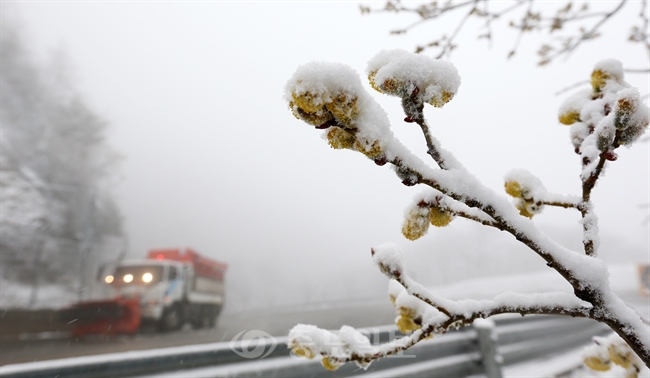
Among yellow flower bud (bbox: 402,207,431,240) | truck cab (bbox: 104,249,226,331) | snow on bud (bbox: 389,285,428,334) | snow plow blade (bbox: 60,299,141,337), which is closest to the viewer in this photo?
yellow flower bud (bbox: 402,207,431,240)

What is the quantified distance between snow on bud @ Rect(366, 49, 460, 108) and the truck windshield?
11.3 metres

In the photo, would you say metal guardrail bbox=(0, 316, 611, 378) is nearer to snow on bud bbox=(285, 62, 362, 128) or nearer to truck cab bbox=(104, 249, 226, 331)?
snow on bud bbox=(285, 62, 362, 128)

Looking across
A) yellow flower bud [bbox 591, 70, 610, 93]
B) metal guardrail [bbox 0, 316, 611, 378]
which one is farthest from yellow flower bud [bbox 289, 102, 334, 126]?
metal guardrail [bbox 0, 316, 611, 378]

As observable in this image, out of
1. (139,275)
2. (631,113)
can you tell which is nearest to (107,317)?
(139,275)

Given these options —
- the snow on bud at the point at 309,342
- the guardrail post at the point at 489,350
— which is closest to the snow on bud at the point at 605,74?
the snow on bud at the point at 309,342

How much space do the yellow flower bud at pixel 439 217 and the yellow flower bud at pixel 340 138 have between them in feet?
0.94

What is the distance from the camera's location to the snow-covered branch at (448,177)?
0.51 meters

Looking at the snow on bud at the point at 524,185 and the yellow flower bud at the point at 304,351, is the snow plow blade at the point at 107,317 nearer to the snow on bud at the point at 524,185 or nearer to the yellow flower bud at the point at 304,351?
the yellow flower bud at the point at 304,351

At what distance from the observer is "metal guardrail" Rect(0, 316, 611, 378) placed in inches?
77.0

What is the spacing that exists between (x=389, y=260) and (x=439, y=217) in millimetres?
155

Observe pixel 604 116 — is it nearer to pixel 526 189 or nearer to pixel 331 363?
pixel 526 189

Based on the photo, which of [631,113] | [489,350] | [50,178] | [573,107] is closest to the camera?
[631,113]

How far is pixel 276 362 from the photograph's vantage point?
7.48 ft

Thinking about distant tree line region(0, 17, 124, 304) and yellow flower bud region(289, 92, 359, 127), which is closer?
yellow flower bud region(289, 92, 359, 127)
